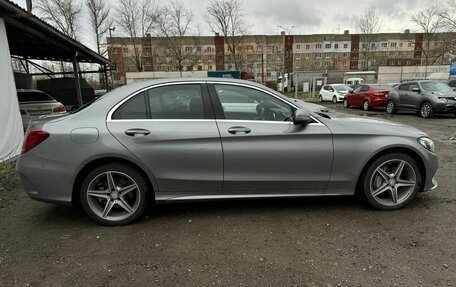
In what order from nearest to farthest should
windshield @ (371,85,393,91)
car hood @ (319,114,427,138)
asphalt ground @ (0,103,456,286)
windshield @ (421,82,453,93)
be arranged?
asphalt ground @ (0,103,456,286) → car hood @ (319,114,427,138) → windshield @ (421,82,453,93) → windshield @ (371,85,393,91)

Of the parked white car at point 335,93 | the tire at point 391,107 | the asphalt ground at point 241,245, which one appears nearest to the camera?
the asphalt ground at point 241,245

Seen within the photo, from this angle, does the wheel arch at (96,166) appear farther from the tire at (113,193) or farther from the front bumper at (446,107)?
the front bumper at (446,107)

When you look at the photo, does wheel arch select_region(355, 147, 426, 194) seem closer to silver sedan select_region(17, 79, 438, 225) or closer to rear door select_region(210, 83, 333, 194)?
silver sedan select_region(17, 79, 438, 225)

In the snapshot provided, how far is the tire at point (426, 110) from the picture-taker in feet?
43.7

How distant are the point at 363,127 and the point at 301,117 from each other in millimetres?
814

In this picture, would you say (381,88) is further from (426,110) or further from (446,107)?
(446,107)

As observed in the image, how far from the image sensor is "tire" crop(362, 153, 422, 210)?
3.72 metres

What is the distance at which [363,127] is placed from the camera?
371 centimetres

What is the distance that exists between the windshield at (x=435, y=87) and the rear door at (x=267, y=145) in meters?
12.7

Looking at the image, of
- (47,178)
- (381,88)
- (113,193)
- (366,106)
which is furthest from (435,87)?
Answer: (47,178)

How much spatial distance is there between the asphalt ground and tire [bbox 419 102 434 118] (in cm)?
1075

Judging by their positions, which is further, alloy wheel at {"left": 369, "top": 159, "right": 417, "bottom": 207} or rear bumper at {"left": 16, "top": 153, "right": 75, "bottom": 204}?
alloy wheel at {"left": 369, "top": 159, "right": 417, "bottom": 207}

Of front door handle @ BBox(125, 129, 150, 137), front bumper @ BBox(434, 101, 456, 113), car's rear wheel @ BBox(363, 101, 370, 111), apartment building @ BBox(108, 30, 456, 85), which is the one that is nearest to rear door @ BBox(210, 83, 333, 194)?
front door handle @ BBox(125, 129, 150, 137)

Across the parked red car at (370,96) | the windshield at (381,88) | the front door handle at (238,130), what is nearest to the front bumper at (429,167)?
the front door handle at (238,130)
